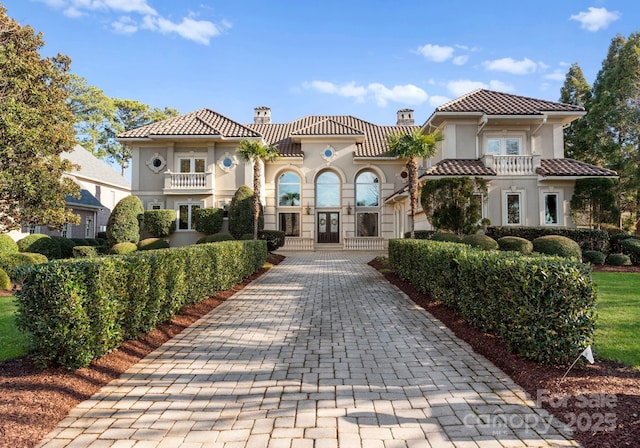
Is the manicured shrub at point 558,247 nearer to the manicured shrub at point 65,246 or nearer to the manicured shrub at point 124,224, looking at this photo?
the manicured shrub at point 124,224

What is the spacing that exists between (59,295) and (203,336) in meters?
2.42

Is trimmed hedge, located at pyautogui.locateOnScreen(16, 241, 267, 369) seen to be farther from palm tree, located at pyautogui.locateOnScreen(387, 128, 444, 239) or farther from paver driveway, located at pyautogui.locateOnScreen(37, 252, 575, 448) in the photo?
palm tree, located at pyautogui.locateOnScreen(387, 128, 444, 239)

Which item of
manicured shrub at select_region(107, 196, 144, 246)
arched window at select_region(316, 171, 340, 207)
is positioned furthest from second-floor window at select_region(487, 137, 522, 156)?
manicured shrub at select_region(107, 196, 144, 246)

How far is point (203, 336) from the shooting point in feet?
19.3

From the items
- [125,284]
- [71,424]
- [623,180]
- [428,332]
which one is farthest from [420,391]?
[623,180]

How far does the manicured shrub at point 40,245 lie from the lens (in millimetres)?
16812

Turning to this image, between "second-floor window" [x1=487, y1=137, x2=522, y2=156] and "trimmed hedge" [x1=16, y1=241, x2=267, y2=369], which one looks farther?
"second-floor window" [x1=487, y1=137, x2=522, y2=156]

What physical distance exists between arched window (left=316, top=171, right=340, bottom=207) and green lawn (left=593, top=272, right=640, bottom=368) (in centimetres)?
1743

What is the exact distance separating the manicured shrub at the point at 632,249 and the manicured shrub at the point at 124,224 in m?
23.8

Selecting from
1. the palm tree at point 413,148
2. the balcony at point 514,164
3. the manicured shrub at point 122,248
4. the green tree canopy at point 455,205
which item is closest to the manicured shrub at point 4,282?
the manicured shrub at point 122,248

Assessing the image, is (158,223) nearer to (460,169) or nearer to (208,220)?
(208,220)

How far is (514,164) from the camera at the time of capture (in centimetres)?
1788

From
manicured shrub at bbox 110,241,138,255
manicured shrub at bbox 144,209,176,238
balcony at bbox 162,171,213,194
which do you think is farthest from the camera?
balcony at bbox 162,171,213,194

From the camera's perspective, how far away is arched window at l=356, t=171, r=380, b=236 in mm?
26188
